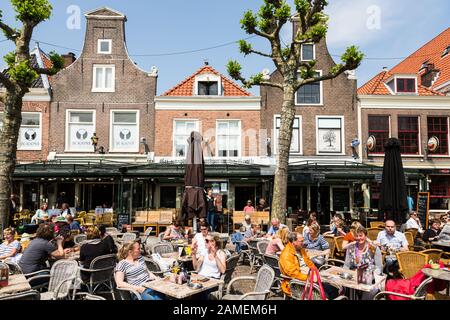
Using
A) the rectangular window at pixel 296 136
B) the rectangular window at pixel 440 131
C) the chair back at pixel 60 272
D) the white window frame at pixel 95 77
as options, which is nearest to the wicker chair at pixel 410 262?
the chair back at pixel 60 272

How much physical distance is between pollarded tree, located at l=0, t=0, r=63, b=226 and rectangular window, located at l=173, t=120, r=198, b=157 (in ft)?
28.7

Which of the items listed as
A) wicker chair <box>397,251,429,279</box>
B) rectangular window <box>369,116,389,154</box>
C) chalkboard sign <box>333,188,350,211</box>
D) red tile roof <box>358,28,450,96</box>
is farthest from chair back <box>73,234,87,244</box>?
red tile roof <box>358,28,450,96</box>

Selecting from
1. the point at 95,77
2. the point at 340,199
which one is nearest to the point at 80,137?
the point at 95,77

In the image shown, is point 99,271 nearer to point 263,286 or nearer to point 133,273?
point 133,273

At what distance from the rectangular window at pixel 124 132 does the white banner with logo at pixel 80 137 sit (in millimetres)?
794

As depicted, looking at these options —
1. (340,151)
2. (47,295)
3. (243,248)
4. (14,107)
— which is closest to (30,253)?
(47,295)

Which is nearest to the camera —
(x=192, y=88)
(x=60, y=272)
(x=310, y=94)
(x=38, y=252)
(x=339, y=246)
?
(x=60, y=272)

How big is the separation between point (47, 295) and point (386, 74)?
64.8 feet

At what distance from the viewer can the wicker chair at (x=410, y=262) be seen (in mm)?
5965

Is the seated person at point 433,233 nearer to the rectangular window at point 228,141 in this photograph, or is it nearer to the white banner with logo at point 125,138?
the rectangular window at point 228,141

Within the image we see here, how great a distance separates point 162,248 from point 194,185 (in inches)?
96.5

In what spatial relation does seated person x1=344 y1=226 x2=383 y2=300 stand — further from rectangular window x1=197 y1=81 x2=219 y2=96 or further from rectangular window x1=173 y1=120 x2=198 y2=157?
rectangular window x1=197 y1=81 x2=219 y2=96

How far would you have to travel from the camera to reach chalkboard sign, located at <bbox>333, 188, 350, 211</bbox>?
1669cm

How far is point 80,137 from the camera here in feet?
54.4
